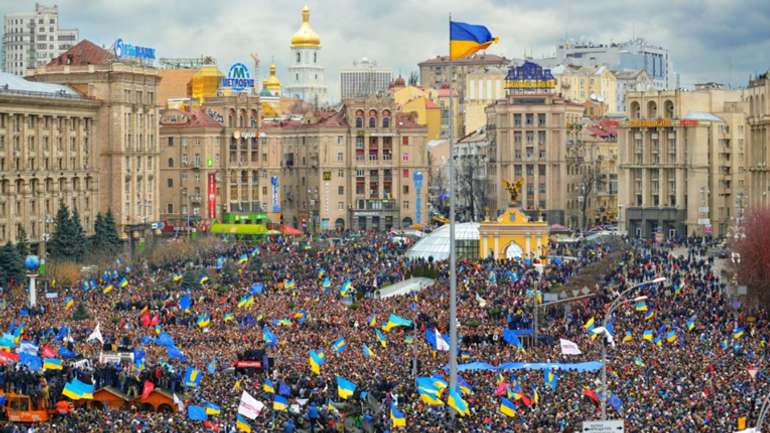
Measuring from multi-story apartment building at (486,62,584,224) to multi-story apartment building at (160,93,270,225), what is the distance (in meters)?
16.2

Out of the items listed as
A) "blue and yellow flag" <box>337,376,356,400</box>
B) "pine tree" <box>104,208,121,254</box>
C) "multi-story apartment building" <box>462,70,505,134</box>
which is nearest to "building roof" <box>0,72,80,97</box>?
"pine tree" <box>104,208,121,254</box>

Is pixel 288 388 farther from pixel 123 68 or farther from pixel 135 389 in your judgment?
pixel 123 68

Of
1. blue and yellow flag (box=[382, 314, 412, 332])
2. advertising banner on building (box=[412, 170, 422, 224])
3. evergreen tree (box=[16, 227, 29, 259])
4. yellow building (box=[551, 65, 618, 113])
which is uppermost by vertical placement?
yellow building (box=[551, 65, 618, 113])

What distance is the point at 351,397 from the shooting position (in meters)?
46.4

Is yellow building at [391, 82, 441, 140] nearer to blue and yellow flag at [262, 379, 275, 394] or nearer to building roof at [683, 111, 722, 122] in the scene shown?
building roof at [683, 111, 722, 122]

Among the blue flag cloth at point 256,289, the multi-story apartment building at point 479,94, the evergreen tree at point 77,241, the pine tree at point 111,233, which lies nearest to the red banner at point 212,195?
the pine tree at point 111,233

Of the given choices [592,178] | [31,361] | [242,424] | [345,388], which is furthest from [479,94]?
[242,424]

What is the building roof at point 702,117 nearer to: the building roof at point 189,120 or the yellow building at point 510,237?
the yellow building at point 510,237

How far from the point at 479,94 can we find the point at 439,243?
8737cm

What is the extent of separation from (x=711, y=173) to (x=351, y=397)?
71123 millimetres

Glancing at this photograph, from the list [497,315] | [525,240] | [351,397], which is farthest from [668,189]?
[351,397]

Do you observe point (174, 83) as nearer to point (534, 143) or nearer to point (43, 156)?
point (534, 143)

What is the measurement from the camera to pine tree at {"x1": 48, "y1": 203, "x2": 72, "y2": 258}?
94500 millimetres

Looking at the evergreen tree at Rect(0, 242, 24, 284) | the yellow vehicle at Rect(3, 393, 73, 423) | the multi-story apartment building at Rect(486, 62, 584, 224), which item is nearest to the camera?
the yellow vehicle at Rect(3, 393, 73, 423)
